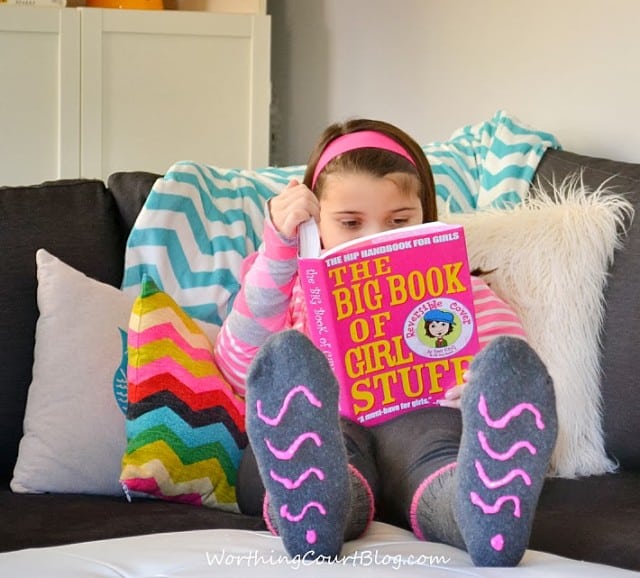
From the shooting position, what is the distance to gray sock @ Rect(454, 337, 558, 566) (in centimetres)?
109

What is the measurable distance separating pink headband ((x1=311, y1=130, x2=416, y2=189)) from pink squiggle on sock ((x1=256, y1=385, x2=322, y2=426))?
645mm

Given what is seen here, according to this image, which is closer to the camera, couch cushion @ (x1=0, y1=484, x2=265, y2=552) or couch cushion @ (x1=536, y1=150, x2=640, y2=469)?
couch cushion @ (x1=0, y1=484, x2=265, y2=552)

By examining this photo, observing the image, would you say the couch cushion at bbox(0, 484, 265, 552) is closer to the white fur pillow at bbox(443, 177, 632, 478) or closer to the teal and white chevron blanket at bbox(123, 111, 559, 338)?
the teal and white chevron blanket at bbox(123, 111, 559, 338)

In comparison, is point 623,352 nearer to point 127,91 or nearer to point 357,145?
point 357,145

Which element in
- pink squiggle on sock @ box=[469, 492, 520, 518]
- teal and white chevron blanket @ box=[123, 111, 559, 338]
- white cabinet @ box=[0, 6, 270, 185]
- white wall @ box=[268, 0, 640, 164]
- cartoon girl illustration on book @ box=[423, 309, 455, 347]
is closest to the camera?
pink squiggle on sock @ box=[469, 492, 520, 518]

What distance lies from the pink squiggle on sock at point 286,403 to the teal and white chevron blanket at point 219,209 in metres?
0.61

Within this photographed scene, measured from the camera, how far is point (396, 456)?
1369 millimetres

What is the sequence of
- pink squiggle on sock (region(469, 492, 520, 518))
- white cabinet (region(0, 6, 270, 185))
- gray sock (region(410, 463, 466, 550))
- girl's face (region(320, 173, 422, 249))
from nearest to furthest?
pink squiggle on sock (region(469, 492, 520, 518))
gray sock (region(410, 463, 466, 550))
girl's face (region(320, 173, 422, 249))
white cabinet (region(0, 6, 270, 185))

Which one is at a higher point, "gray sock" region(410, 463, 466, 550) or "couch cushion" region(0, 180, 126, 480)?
"couch cushion" region(0, 180, 126, 480)

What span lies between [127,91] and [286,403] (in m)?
1.90

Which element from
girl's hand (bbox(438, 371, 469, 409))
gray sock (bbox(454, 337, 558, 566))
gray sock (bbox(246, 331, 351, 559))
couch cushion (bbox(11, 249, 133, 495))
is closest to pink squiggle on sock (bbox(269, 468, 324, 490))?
gray sock (bbox(246, 331, 351, 559))

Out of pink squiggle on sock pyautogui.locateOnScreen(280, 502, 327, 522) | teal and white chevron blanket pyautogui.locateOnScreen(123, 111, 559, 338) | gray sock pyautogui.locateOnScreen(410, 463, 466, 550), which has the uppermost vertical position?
teal and white chevron blanket pyautogui.locateOnScreen(123, 111, 559, 338)

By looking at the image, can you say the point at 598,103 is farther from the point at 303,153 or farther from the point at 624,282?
the point at 303,153

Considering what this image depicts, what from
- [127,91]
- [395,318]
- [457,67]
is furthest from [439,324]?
[127,91]
